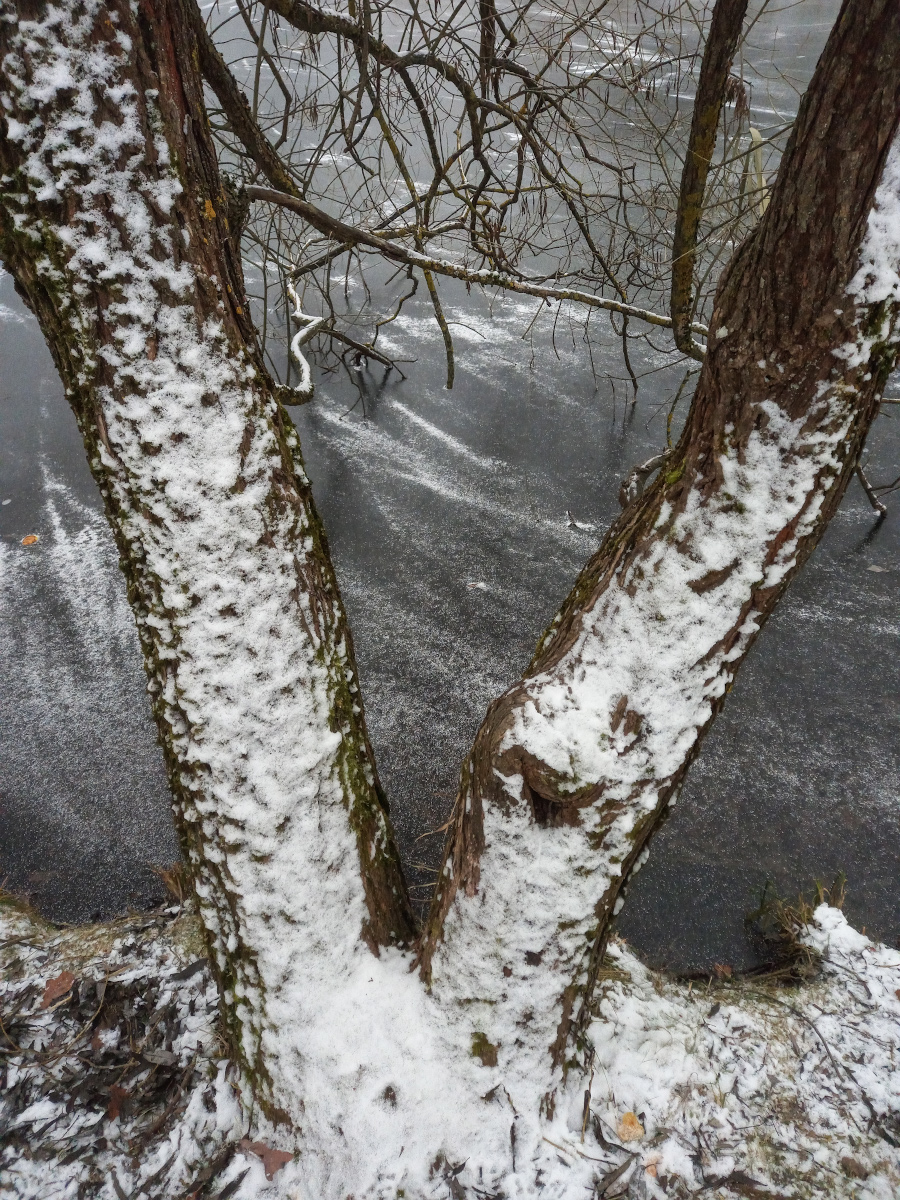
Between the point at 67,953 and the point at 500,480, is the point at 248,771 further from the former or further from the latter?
the point at 500,480

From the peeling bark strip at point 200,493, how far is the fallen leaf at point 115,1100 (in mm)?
491

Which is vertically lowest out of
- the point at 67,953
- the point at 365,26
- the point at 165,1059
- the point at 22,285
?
the point at 67,953

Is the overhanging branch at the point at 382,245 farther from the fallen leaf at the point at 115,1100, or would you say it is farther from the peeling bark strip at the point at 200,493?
the fallen leaf at the point at 115,1100

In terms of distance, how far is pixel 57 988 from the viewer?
2.25 m

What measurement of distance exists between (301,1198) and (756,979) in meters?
1.67

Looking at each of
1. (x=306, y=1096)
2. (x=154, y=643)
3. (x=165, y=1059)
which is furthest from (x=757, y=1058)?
(x=154, y=643)

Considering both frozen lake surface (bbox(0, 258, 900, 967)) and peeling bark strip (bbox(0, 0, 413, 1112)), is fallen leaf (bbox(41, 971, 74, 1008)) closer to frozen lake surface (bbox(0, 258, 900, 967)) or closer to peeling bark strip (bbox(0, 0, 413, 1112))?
frozen lake surface (bbox(0, 258, 900, 967))

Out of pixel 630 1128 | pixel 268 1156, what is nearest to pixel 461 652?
pixel 630 1128

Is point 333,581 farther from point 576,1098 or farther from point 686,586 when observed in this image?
point 576,1098

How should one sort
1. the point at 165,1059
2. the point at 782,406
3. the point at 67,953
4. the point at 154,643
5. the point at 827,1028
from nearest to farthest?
the point at 782,406 < the point at 154,643 < the point at 165,1059 < the point at 827,1028 < the point at 67,953

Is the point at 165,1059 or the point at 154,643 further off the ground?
the point at 154,643

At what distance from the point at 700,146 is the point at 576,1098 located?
2876 mm

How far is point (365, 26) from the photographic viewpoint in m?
2.76

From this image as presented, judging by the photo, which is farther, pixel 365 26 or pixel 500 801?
pixel 365 26
